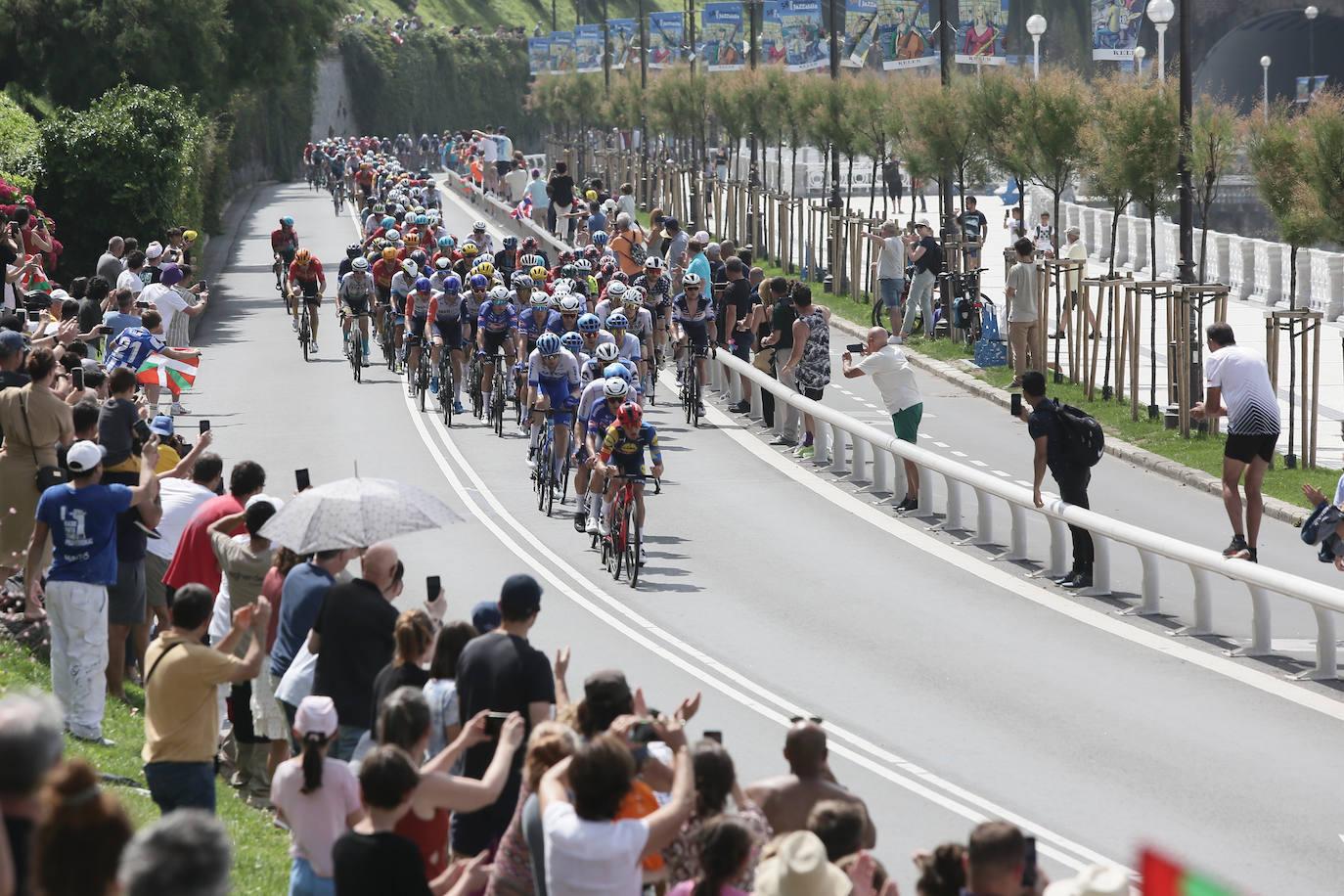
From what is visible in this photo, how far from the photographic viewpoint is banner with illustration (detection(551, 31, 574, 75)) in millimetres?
94250

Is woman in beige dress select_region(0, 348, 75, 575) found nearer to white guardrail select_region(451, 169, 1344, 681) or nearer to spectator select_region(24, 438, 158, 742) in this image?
spectator select_region(24, 438, 158, 742)

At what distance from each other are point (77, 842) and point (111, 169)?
36.9 meters

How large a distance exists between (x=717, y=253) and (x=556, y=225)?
67.5ft

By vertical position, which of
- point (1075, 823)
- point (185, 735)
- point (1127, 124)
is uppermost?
point (1127, 124)

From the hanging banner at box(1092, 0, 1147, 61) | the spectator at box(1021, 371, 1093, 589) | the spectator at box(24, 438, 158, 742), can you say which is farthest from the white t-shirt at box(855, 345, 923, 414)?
the hanging banner at box(1092, 0, 1147, 61)

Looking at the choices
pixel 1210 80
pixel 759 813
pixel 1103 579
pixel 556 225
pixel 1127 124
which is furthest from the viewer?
pixel 1210 80

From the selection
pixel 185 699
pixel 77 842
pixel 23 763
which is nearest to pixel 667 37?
pixel 185 699

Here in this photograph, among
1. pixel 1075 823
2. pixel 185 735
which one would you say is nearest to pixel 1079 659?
pixel 1075 823

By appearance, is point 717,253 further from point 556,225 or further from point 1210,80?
point 1210,80

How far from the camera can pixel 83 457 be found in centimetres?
1154

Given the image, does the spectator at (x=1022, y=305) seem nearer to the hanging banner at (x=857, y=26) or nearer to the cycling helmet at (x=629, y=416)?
the cycling helmet at (x=629, y=416)

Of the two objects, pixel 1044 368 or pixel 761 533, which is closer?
pixel 761 533

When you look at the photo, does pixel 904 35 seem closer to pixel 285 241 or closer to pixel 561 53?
pixel 285 241

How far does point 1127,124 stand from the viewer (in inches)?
1118
